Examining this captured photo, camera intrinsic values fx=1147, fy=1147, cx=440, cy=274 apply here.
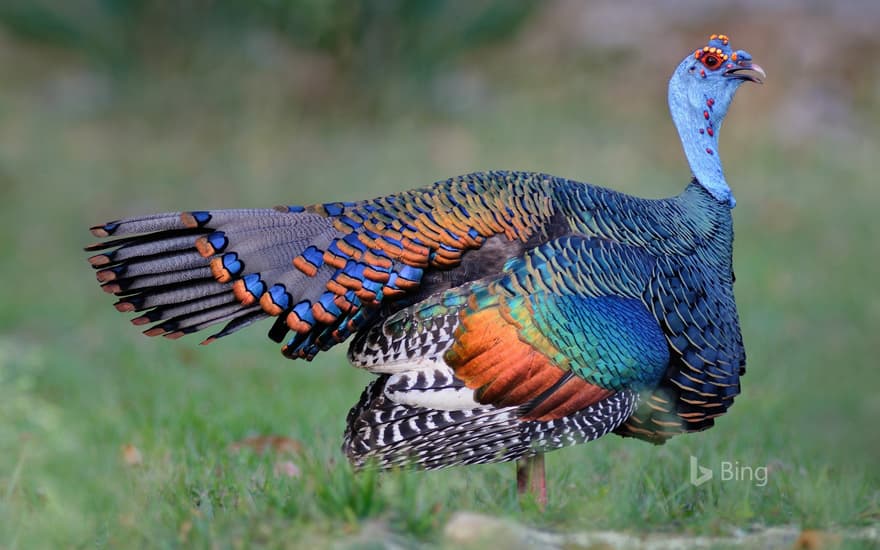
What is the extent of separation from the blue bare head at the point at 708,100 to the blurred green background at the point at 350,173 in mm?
1371

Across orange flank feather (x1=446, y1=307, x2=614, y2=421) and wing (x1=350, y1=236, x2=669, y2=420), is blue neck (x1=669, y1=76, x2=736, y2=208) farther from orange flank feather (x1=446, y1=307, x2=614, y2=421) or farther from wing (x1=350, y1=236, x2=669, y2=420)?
orange flank feather (x1=446, y1=307, x2=614, y2=421)

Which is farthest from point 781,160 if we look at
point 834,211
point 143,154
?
point 143,154

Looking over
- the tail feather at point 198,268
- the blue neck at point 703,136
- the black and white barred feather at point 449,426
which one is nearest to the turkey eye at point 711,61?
the blue neck at point 703,136

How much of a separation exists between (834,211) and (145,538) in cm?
929

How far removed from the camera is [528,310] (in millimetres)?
4324

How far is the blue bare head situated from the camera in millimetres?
5160

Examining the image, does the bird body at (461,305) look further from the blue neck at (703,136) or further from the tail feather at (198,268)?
the blue neck at (703,136)

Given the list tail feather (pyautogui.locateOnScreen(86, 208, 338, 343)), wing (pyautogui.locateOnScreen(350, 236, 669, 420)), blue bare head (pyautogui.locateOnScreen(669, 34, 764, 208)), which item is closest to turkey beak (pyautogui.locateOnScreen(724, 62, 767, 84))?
blue bare head (pyautogui.locateOnScreen(669, 34, 764, 208))

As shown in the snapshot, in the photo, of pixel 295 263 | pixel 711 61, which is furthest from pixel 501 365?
pixel 711 61

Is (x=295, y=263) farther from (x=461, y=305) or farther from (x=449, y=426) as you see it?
(x=449, y=426)

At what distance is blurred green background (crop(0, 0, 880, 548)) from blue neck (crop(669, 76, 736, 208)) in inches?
51.8

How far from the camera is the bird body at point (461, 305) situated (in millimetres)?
4316

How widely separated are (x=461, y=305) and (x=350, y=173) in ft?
28.5

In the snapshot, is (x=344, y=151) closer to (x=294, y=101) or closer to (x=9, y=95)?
(x=294, y=101)
